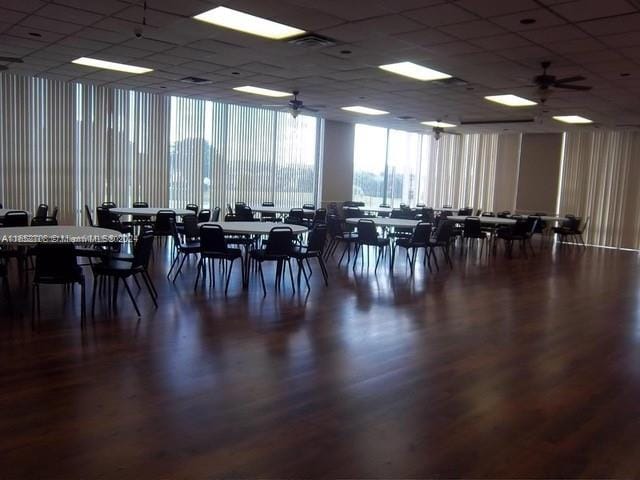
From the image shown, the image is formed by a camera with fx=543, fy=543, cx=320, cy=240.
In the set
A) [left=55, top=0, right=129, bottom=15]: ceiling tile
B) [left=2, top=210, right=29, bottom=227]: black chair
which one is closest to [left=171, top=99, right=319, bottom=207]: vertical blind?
[left=2, top=210, right=29, bottom=227]: black chair

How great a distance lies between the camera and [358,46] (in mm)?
6887

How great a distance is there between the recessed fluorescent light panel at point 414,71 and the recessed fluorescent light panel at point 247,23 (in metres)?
1.97

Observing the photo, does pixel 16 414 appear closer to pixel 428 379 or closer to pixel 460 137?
pixel 428 379

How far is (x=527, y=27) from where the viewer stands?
5684 millimetres

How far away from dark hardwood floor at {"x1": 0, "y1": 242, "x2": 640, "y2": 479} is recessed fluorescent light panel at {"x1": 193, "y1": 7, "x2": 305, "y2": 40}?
3.15m

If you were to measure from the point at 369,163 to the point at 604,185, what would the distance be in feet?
22.3

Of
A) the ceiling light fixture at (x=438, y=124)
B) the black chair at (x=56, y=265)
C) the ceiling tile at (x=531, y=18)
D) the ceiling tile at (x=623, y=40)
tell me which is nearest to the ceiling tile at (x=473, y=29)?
the ceiling tile at (x=531, y=18)

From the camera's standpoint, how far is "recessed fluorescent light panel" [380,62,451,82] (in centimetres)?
802

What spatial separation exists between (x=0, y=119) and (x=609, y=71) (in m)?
10.3

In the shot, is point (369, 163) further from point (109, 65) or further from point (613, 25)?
point (613, 25)

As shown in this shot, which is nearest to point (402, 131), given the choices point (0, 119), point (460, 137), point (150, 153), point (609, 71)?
point (460, 137)

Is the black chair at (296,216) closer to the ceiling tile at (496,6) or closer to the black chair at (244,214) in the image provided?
the black chair at (244,214)

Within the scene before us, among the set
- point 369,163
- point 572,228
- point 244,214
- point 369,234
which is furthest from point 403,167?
point 369,234

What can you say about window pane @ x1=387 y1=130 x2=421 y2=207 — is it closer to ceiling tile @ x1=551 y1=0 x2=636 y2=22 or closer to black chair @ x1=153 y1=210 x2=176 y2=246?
black chair @ x1=153 y1=210 x2=176 y2=246
